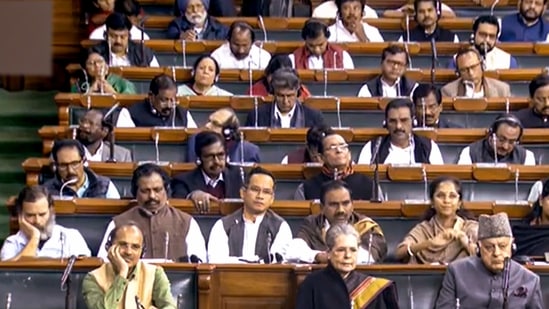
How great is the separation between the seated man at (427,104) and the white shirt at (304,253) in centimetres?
172

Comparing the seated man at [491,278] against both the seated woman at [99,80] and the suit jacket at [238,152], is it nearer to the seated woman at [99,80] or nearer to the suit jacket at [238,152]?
the suit jacket at [238,152]

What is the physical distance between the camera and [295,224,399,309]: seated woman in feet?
13.8

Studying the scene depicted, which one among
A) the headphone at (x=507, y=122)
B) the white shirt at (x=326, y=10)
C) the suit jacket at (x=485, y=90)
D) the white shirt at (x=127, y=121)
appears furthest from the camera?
the white shirt at (x=326, y=10)

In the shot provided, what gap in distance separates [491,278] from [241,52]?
11.1 ft

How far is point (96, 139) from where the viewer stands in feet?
20.7

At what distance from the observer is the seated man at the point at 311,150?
579 centimetres

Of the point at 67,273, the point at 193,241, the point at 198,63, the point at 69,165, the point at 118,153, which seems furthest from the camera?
the point at 198,63

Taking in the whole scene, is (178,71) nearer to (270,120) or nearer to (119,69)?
(119,69)

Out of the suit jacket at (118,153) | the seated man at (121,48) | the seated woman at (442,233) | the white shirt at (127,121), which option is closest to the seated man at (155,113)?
the white shirt at (127,121)

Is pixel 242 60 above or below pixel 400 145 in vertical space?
above

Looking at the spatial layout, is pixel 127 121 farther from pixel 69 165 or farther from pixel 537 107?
pixel 537 107

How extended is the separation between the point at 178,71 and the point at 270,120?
3.03 ft

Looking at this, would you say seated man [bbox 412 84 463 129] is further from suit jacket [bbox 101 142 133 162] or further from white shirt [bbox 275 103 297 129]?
suit jacket [bbox 101 142 133 162]

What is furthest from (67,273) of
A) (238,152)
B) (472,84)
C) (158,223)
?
(472,84)
